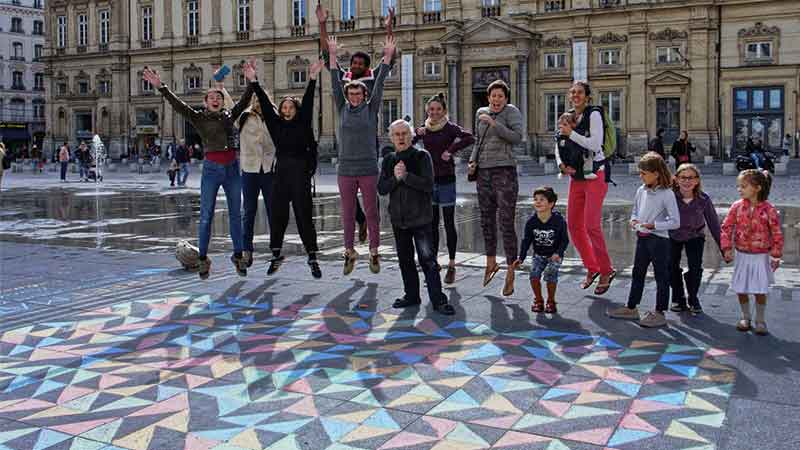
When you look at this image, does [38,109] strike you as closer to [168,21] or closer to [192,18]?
[168,21]

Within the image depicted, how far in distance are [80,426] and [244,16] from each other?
5170cm

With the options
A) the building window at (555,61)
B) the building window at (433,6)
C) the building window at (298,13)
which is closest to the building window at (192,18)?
the building window at (298,13)

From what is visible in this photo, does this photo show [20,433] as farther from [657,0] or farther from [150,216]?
[657,0]

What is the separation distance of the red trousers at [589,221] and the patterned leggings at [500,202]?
0.58 m

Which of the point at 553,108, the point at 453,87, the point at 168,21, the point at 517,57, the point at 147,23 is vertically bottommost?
the point at 553,108

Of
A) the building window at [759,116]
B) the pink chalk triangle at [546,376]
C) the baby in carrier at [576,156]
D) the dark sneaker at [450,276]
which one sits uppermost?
the building window at [759,116]

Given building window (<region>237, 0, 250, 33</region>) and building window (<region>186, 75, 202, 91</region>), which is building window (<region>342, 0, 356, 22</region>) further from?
building window (<region>186, 75, 202, 91</region>)

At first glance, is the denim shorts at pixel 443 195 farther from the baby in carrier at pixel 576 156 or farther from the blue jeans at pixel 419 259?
the baby in carrier at pixel 576 156

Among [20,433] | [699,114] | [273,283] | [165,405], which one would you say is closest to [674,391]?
[165,405]

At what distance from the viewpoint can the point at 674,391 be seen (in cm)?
547

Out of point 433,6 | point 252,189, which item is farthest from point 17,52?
point 252,189

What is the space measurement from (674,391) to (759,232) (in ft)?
7.43

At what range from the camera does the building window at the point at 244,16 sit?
5394cm

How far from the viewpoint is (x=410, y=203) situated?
8.18 meters
